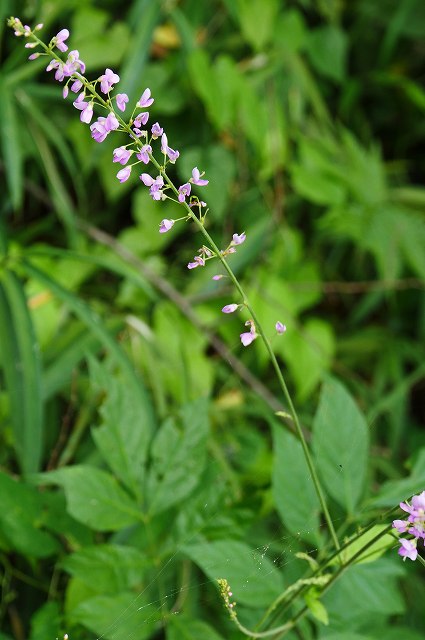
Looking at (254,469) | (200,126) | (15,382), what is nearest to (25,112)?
(200,126)

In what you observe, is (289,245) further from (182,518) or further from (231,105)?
(182,518)

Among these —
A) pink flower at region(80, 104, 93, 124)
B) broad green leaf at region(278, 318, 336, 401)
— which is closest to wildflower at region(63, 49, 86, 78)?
pink flower at region(80, 104, 93, 124)

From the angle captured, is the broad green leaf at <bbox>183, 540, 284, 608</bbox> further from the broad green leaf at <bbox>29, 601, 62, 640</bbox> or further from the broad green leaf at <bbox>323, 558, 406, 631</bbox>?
the broad green leaf at <bbox>29, 601, 62, 640</bbox>

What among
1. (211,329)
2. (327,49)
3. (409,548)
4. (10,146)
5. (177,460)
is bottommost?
(409,548)

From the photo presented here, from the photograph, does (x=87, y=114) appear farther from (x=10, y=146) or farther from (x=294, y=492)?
(x=10, y=146)

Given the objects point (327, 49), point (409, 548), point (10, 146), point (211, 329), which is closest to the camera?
point (409, 548)

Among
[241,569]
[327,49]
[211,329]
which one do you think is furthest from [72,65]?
[327,49]

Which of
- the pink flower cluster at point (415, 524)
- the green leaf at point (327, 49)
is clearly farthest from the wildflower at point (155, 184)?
the green leaf at point (327, 49)
